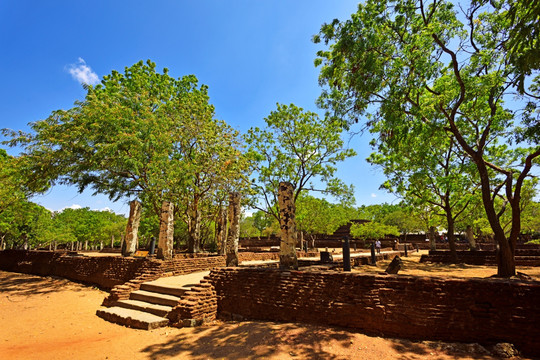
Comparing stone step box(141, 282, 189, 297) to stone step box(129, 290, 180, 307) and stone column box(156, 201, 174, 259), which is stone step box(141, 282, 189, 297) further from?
stone column box(156, 201, 174, 259)

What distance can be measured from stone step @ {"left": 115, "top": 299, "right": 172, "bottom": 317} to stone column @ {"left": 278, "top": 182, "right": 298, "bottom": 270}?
139 inches

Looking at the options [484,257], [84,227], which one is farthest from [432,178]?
[84,227]

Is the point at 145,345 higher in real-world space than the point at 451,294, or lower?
lower

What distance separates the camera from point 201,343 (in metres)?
5.72

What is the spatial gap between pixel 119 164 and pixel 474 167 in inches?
662

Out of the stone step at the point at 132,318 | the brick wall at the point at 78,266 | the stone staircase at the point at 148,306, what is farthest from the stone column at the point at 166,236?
the stone step at the point at 132,318

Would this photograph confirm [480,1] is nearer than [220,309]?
Yes

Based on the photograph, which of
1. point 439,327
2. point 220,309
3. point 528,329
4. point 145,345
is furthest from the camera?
point 220,309

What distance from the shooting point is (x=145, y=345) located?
5.69m

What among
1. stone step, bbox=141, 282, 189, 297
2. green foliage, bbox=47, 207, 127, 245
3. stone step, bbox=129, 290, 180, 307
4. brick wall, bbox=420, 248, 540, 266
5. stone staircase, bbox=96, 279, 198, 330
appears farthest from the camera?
green foliage, bbox=47, 207, 127, 245

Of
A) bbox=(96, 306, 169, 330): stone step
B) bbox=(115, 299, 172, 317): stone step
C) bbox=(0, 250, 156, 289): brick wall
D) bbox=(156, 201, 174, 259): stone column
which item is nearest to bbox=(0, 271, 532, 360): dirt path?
bbox=(96, 306, 169, 330): stone step

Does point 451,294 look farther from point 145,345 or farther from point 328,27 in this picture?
point 328,27

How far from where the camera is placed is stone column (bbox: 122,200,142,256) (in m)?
13.3

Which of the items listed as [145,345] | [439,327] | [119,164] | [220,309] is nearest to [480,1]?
[439,327]
